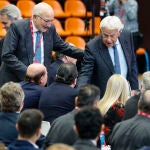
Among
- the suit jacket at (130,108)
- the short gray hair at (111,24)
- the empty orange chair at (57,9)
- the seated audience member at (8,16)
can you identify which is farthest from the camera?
the empty orange chair at (57,9)

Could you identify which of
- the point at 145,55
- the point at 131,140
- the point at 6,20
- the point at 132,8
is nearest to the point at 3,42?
the point at 6,20

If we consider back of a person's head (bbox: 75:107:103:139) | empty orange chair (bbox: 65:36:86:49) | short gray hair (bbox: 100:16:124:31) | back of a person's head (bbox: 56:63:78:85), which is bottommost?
empty orange chair (bbox: 65:36:86:49)

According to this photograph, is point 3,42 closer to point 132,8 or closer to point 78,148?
point 78,148

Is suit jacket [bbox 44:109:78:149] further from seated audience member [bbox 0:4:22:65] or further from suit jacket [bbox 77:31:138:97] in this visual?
A: seated audience member [bbox 0:4:22:65]

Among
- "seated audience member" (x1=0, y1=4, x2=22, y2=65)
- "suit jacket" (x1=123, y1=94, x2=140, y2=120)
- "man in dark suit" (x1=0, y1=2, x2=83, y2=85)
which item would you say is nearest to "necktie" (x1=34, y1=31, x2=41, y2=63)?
"man in dark suit" (x1=0, y1=2, x2=83, y2=85)

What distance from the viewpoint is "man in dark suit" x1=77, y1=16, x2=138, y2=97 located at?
8.23 meters

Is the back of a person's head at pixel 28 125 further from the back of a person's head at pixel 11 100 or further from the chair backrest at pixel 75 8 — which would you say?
the chair backrest at pixel 75 8

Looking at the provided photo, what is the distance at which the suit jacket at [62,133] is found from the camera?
628cm

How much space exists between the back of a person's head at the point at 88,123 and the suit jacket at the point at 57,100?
1.63 meters

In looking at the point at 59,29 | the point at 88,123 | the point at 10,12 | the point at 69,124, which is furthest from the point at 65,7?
the point at 88,123

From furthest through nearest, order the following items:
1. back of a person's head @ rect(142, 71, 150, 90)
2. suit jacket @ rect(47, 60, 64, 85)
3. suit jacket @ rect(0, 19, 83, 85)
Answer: suit jacket @ rect(47, 60, 64, 85) < suit jacket @ rect(0, 19, 83, 85) < back of a person's head @ rect(142, 71, 150, 90)

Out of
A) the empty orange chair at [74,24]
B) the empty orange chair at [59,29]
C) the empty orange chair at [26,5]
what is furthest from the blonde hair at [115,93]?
the empty orange chair at [26,5]

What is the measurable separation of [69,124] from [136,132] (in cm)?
56

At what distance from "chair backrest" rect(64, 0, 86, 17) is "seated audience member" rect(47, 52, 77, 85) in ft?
15.0
